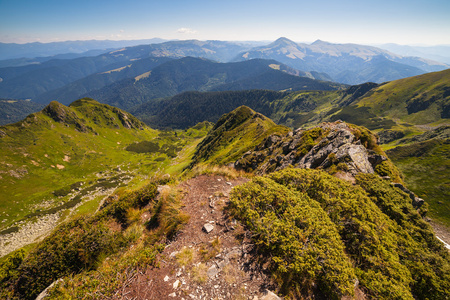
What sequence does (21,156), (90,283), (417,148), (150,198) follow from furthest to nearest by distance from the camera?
(21,156)
(417,148)
(150,198)
(90,283)

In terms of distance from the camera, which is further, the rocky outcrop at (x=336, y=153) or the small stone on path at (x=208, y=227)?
the rocky outcrop at (x=336, y=153)

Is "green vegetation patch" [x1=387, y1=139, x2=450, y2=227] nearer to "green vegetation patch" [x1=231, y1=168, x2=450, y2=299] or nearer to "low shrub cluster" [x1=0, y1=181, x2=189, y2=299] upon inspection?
"green vegetation patch" [x1=231, y1=168, x2=450, y2=299]

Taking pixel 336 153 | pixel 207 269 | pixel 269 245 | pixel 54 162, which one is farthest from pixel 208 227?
pixel 54 162

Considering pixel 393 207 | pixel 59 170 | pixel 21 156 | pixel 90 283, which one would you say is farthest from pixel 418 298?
pixel 21 156

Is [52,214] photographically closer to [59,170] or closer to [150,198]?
[59,170]

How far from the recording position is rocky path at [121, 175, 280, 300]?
737cm

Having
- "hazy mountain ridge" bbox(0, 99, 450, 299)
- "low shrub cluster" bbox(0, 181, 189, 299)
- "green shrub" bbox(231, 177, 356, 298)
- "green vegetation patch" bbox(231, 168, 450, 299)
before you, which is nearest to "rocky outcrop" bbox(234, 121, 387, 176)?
"hazy mountain ridge" bbox(0, 99, 450, 299)

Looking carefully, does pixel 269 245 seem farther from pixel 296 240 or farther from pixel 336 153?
pixel 336 153

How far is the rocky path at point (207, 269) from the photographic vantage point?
24.2 feet

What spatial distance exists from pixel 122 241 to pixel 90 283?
144 inches

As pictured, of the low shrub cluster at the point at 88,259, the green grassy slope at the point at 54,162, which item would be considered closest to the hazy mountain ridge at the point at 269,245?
the low shrub cluster at the point at 88,259

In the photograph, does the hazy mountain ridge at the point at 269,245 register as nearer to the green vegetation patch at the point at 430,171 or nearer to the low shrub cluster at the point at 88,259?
the low shrub cluster at the point at 88,259

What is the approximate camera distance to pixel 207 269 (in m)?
8.37

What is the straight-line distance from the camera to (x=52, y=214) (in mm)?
Result: 97625
